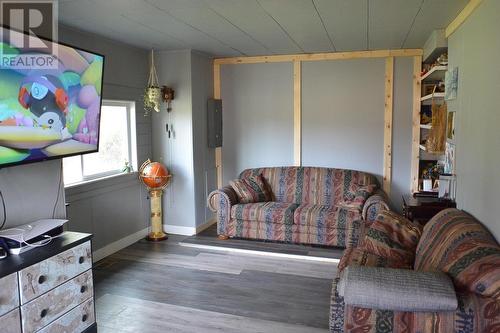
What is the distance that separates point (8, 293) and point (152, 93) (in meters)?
3.11

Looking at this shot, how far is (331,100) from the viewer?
5.64 metres

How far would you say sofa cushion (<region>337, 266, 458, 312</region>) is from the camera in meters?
1.97

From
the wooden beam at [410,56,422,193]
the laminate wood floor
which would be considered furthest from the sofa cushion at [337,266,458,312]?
the wooden beam at [410,56,422,193]

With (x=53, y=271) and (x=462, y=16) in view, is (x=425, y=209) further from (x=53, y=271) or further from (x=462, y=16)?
(x=53, y=271)

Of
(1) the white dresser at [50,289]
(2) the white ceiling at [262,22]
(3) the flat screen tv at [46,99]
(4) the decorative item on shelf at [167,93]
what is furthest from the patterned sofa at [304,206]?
(1) the white dresser at [50,289]

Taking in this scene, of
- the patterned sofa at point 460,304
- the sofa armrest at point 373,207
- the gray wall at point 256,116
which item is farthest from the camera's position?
the gray wall at point 256,116

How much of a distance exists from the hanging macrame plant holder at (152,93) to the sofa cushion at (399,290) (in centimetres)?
351

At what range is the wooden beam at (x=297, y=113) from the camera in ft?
18.7

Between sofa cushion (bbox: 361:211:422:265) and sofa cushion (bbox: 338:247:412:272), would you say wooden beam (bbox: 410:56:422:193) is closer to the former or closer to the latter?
sofa cushion (bbox: 361:211:422:265)

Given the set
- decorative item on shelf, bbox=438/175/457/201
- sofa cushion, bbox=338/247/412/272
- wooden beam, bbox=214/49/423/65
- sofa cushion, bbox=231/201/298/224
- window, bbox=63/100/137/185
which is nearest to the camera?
sofa cushion, bbox=338/247/412/272

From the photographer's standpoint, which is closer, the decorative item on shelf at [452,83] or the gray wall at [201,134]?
the decorative item on shelf at [452,83]

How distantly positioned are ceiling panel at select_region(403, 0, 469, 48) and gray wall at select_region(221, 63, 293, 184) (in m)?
1.86

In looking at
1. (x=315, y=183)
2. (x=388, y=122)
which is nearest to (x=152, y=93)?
(x=315, y=183)

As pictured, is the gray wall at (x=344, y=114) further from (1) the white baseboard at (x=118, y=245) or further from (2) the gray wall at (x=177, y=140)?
(1) the white baseboard at (x=118, y=245)
